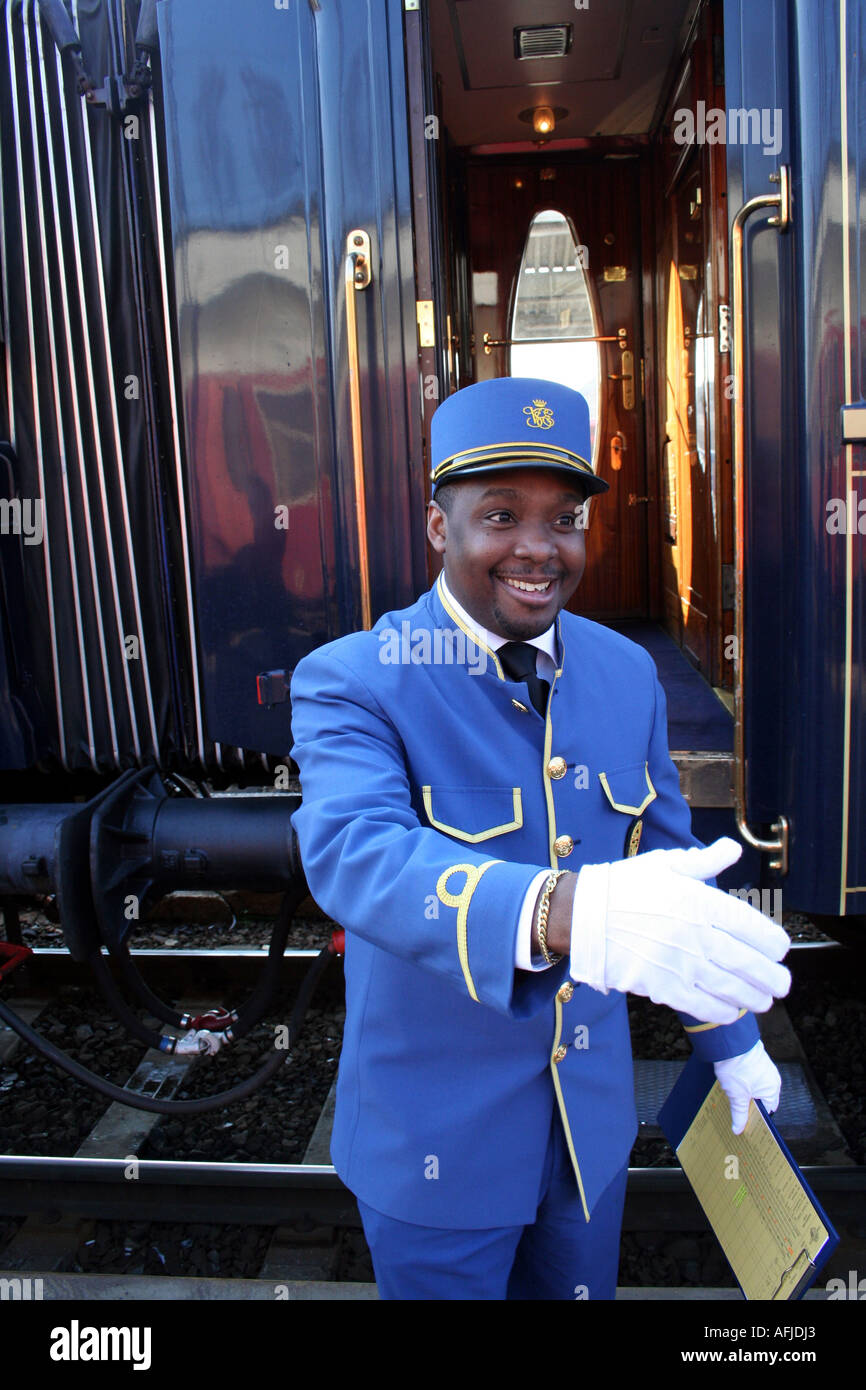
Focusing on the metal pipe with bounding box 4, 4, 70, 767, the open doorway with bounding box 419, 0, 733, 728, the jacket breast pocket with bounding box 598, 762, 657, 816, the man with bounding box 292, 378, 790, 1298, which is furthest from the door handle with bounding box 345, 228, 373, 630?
the open doorway with bounding box 419, 0, 733, 728

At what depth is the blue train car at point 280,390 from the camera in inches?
82.1

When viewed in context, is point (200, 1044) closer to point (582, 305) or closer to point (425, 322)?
point (425, 322)

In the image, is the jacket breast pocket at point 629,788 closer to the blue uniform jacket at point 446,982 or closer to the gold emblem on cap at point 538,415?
the blue uniform jacket at point 446,982

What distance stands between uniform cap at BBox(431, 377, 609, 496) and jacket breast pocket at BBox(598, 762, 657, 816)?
426mm

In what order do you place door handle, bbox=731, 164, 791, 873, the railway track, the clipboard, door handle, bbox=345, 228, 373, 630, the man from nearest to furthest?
the clipboard
the man
door handle, bbox=731, 164, 791, 873
door handle, bbox=345, 228, 373, 630
the railway track

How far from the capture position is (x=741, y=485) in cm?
222

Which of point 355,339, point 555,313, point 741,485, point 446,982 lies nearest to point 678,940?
point 446,982

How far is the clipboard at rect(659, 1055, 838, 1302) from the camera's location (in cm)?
133

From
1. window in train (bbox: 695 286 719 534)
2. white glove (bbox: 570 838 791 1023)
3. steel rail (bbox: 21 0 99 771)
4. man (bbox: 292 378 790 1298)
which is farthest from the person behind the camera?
window in train (bbox: 695 286 719 534)

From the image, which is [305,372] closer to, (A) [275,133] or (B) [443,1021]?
(A) [275,133]

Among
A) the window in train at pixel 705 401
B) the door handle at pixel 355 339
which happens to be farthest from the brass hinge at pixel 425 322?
the window in train at pixel 705 401

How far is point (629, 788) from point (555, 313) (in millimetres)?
4157

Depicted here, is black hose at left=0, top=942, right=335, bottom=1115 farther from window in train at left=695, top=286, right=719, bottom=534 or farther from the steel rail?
window in train at left=695, top=286, right=719, bottom=534
